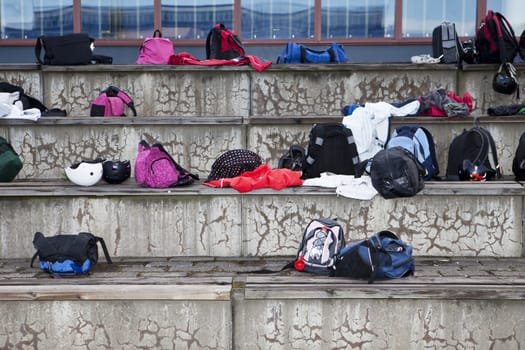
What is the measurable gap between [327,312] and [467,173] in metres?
2.29

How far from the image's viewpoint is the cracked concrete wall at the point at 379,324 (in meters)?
4.25

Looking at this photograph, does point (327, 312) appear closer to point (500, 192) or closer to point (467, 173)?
point (500, 192)

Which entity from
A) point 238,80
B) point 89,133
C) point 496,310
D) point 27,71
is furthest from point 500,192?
point 27,71

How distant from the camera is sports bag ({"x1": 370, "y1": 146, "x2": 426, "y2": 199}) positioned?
517cm

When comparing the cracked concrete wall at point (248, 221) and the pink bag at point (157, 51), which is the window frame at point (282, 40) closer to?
the pink bag at point (157, 51)

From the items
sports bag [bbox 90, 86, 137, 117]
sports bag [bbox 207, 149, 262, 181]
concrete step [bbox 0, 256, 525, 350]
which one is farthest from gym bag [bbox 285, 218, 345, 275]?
sports bag [bbox 90, 86, 137, 117]

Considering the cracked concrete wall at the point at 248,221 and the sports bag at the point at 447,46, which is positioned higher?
the sports bag at the point at 447,46

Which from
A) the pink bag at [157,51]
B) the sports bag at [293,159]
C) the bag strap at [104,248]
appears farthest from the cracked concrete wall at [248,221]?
the pink bag at [157,51]

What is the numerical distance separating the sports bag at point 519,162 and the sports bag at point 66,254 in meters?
3.55

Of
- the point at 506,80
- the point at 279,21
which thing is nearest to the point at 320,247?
the point at 506,80

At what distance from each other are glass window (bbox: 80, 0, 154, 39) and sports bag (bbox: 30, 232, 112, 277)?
20.0ft

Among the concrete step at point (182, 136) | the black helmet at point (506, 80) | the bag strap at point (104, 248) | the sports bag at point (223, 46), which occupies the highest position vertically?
the sports bag at point (223, 46)

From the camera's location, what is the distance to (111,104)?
6977mm

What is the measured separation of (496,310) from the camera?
4.25 m
